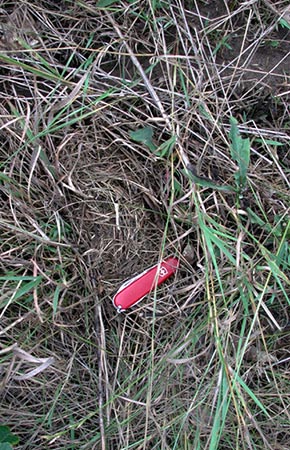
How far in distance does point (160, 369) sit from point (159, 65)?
803mm

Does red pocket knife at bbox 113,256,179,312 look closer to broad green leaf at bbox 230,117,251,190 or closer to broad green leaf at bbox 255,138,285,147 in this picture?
broad green leaf at bbox 230,117,251,190

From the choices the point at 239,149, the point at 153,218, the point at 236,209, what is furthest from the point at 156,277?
the point at 239,149

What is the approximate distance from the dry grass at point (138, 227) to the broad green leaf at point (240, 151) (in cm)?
4

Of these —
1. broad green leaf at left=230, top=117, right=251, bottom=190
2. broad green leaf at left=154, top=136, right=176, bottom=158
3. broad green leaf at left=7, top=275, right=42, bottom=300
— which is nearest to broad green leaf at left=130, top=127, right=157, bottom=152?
broad green leaf at left=154, top=136, right=176, bottom=158

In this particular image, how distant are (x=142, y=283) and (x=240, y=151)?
0.42 meters

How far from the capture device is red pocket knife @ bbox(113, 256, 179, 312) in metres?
1.38

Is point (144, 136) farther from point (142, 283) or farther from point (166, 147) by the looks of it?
point (142, 283)

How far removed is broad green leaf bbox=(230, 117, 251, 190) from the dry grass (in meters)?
0.04

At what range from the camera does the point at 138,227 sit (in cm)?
141

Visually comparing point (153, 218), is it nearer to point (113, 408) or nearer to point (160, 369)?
point (160, 369)

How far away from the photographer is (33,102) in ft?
4.54

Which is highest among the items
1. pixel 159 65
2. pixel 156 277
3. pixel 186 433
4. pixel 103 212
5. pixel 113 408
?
pixel 159 65

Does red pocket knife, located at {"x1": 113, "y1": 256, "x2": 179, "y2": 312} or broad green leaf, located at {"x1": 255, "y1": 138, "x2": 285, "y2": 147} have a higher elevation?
broad green leaf, located at {"x1": 255, "y1": 138, "x2": 285, "y2": 147}

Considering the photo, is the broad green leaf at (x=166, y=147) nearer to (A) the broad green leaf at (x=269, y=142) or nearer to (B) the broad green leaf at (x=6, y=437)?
(A) the broad green leaf at (x=269, y=142)
